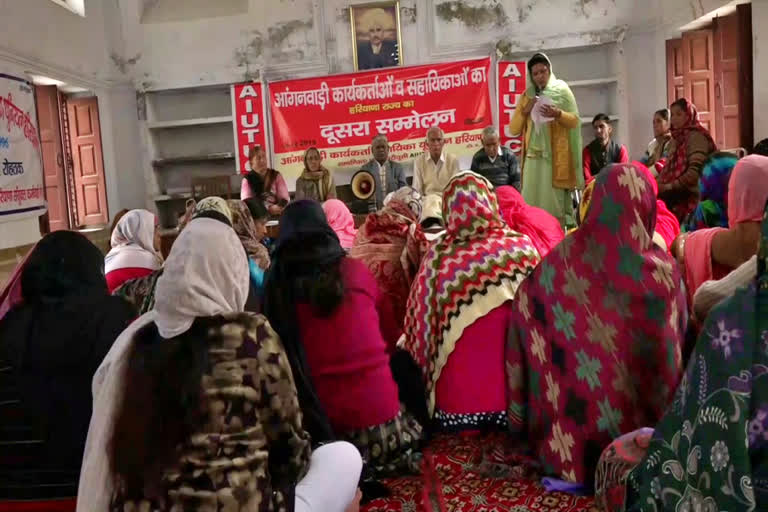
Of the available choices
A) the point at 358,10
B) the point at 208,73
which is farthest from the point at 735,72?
the point at 208,73

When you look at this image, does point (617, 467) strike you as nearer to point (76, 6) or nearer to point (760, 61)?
point (760, 61)

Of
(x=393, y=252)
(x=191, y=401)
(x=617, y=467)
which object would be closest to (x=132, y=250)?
(x=393, y=252)

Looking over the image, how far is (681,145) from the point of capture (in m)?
4.27

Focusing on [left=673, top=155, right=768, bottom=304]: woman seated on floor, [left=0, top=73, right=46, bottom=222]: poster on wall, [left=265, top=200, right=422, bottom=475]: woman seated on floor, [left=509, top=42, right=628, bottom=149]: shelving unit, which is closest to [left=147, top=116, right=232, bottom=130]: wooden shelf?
[left=0, top=73, right=46, bottom=222]: poster on wall

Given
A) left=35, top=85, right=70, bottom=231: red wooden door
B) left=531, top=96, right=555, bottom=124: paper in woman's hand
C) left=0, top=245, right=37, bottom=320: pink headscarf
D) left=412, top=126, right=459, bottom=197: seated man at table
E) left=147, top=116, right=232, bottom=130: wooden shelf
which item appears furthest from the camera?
left=147, top=116, right=232, bottom=130: wooden shelf

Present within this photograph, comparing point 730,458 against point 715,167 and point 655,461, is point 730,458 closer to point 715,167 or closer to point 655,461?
point 655,461

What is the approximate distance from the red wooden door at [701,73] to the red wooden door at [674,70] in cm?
8

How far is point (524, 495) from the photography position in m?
1.92

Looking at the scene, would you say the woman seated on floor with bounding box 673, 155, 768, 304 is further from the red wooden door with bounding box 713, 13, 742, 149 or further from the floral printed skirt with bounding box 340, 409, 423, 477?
the red wooden door with bounding box 713, 13, 742, 149

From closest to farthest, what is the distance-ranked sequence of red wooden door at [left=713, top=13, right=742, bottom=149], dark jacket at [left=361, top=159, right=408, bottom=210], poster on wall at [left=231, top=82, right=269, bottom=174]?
red wooden door at [left=713, top=13, right=742, bottom=149] → dark jacket at [left=361, top=159, right=408, bottom=210] → poster on wall at [left=231, top=82, right=269, bottom=174]

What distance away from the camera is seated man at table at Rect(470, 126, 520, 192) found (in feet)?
17.8

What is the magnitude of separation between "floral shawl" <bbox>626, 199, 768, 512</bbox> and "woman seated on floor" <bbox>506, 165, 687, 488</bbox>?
62 cm

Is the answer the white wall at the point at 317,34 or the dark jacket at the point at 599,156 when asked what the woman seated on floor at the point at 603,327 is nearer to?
the dark jacket at the point at 599,156

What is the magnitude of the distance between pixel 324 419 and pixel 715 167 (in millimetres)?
1890
